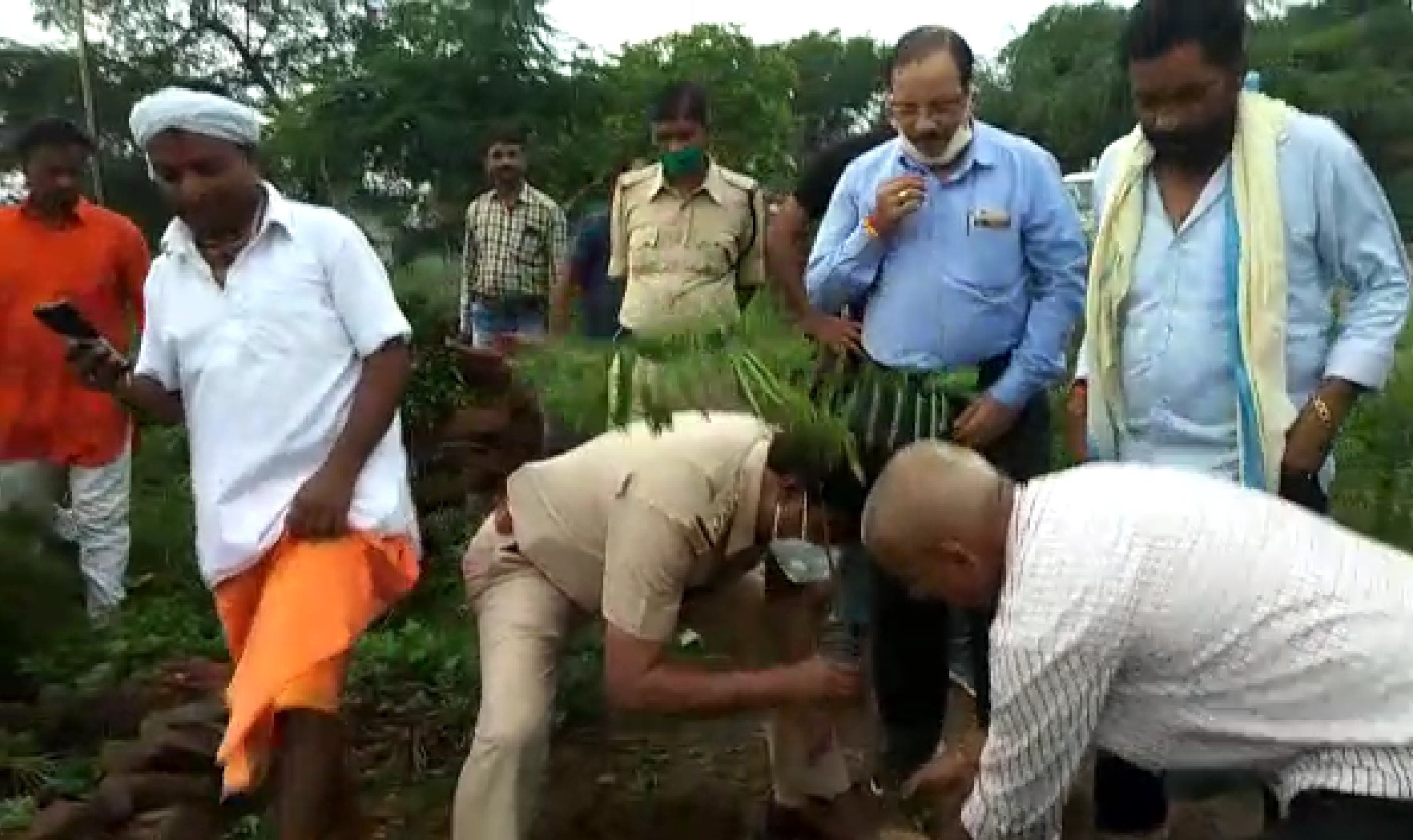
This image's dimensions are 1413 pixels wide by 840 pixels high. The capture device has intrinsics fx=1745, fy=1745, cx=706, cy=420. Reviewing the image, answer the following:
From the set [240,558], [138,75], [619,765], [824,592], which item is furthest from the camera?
[138,75]

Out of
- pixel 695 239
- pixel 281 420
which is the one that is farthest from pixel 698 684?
pixel 695 239

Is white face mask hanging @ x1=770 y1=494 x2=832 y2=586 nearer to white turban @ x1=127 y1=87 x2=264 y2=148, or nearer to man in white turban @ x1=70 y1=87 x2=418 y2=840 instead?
man in white turban @ x1=70 y1=87 x2=418 y2=840

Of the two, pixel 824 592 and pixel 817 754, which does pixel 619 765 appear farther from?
pixel 824 592

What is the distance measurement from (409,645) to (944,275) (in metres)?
1.90

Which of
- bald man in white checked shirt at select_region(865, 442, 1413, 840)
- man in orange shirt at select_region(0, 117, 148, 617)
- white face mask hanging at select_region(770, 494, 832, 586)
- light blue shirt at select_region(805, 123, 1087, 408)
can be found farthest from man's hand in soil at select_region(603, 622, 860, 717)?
man in orange shirt at select_region(0, 117, 148, 617)

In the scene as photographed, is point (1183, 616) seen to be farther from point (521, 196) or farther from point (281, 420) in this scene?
point (521, 196)

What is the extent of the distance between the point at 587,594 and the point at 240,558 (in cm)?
67

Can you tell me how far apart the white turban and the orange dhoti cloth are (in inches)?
30.3

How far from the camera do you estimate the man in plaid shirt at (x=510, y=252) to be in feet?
23.0

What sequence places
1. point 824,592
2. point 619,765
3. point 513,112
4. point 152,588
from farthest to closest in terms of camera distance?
1. point 513,112
2. point 152,588
3. point 619,765
4. point 824,592

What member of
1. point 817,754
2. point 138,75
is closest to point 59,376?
point 817,754

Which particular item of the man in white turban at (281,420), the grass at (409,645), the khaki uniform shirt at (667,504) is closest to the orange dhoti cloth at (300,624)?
the man in white turban at (281,420)

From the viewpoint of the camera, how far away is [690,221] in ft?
18.5

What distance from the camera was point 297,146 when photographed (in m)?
14.3
